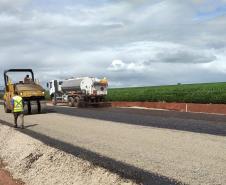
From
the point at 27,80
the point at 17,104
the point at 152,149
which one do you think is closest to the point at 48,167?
the point at 152,149

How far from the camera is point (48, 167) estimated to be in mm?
12758

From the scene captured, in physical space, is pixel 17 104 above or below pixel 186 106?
above

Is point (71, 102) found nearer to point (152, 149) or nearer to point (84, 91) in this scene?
point (84, 91)

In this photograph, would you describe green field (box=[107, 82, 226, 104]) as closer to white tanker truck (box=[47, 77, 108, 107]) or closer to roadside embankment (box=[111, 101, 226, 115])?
roadside embankment (box=[111, 101, 226, 115])

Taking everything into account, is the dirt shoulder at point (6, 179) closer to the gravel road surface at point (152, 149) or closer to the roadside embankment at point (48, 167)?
the roadside embankment at point (48, 167)

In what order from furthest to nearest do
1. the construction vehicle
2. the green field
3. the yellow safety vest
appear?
the green field
the construction vehicle
the yellow safety vest

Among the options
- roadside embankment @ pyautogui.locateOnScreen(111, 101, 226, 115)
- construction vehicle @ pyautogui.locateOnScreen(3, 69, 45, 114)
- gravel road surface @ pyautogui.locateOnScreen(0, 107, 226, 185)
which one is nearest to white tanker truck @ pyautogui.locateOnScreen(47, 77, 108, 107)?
roadside embankment @ pyautogui.locateOnScreen(111, 101, 226, 115)

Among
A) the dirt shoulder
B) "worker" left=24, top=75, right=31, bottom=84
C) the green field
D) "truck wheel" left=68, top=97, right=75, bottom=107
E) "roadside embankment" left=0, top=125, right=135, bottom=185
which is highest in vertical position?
"worker" left=24, top=75, right=31, bottom=84

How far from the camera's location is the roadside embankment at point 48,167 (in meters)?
10.8

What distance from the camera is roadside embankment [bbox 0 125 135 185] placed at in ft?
35.3

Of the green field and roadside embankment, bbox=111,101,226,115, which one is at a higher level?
the green field

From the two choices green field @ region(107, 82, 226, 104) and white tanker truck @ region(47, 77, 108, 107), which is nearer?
green field @ region(107, 82, 226, 104)

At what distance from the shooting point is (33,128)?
22.5m

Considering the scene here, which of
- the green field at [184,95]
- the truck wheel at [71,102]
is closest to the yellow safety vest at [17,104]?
the green field at [184,95]
